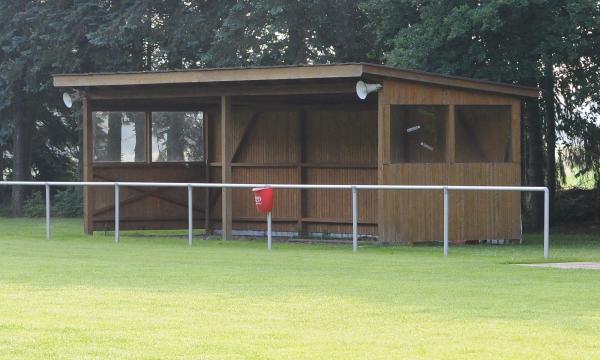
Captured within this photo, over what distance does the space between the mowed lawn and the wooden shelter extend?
2.87 metres

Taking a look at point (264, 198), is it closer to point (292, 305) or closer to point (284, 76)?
point (284, 76)

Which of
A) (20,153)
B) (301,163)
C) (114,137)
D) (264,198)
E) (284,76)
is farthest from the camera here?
(20,153)

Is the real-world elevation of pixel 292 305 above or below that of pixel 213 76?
below

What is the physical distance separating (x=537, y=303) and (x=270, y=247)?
23.7ft

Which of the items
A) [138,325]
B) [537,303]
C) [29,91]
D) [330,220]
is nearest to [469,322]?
[537,303]

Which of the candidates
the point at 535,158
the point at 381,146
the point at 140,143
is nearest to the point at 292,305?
the point at 381,146

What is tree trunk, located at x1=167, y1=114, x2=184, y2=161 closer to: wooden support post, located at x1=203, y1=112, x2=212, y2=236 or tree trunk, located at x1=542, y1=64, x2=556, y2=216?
wooden support post, located at x1=203, y1=112, x2=212, y2=236

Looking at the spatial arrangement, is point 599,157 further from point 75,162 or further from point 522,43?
point 75,162

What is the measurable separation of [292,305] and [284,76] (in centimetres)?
874

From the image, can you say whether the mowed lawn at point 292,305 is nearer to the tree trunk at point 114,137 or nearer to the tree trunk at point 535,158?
the tree trunk at point 114,137

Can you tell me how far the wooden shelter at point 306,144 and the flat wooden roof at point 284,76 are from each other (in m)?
0.02

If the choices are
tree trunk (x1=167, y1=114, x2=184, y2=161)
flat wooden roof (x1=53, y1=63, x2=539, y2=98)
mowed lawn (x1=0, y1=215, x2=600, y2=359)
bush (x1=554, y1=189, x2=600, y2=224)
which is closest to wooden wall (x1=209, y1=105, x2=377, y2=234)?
tree trunk (x1=167, y1=114, x2=184, y2=161)

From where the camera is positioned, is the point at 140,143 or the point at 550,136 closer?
the point at 140,143

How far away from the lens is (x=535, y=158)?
26344 mm
